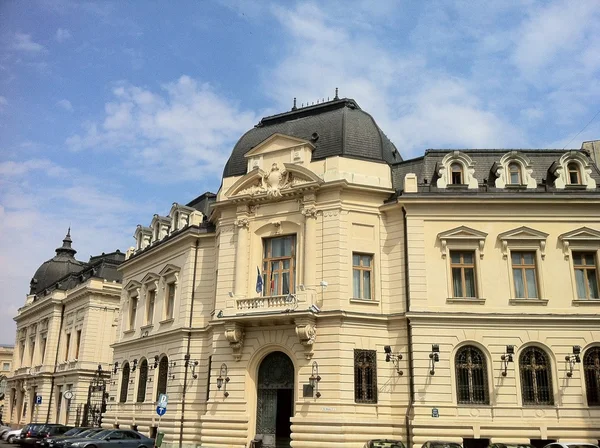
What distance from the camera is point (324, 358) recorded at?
27203mm

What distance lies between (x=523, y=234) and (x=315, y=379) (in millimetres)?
11968

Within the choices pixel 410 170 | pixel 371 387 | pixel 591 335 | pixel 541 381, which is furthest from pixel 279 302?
pixel 591 335

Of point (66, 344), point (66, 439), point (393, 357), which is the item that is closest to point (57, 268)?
point (66, 344)

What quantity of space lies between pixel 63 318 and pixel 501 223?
4484cm

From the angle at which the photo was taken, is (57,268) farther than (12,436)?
Yes

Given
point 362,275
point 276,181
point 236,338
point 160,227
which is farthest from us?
point 160,227

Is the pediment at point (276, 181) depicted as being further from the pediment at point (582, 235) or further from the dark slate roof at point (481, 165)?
the pediment at point (582, 235)

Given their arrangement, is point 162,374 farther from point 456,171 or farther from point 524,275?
point 524,275

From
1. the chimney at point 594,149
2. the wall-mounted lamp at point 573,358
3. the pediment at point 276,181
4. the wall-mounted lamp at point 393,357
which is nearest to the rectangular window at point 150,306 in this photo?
the pediment at point 276,181

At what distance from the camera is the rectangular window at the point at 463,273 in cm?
2798

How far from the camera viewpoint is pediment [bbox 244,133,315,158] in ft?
100

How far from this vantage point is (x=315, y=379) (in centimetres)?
2691

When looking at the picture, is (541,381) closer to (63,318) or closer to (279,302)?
(279,302)

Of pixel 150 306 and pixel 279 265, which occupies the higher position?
pixel 279 265
